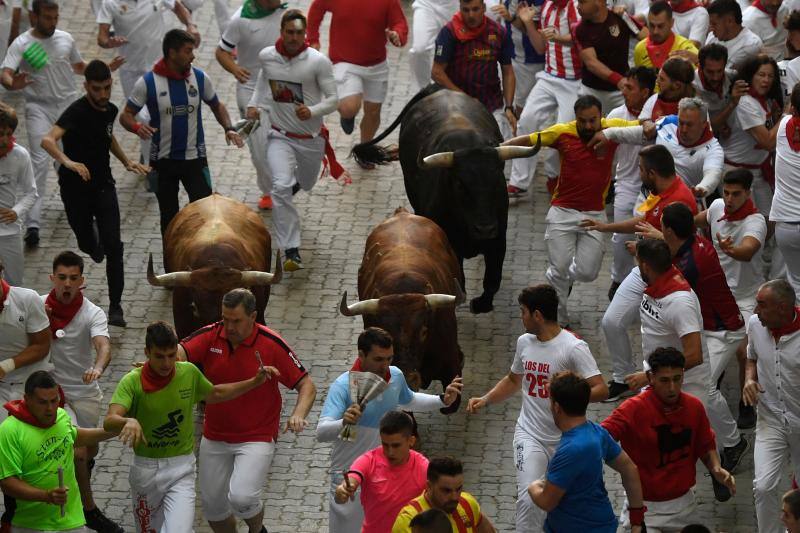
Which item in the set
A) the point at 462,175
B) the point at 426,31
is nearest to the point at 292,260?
the point at 462,175

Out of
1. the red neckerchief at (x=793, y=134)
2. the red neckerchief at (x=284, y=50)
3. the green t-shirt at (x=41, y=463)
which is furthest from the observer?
the red neckerchief at (x=284, y=50)

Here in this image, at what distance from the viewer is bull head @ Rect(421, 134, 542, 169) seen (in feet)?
47.3

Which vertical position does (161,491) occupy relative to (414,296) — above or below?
below

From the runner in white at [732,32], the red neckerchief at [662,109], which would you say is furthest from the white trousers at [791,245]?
the runner in white at [732,32]

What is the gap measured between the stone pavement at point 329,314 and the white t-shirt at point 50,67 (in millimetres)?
1290

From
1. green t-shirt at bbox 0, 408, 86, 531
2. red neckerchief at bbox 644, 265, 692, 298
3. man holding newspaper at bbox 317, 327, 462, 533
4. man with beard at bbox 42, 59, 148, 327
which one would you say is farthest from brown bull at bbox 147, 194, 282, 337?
red neckerchief at bbox 644, 265, 692, 298

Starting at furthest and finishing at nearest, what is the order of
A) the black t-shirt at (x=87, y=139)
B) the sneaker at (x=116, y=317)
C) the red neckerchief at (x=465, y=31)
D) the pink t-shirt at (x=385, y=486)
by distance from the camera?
the red neckerchief at (x=465, y=31) → the sneaker at (x=116, y=317) → the black t-shirt at (x=87, y=139) → the pink t-shirt at (x=385, y=486)

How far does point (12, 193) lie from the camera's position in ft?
46.5

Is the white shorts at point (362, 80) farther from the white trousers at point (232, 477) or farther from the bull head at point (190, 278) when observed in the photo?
the white trousers at point (232, 477)

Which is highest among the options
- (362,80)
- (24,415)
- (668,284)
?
(24,415)

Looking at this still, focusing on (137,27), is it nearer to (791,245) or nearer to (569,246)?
(569,246)

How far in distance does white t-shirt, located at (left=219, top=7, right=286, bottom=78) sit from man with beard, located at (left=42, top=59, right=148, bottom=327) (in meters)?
2.69

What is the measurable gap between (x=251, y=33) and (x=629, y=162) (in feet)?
15.8

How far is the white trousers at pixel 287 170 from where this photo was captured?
1598 cm
